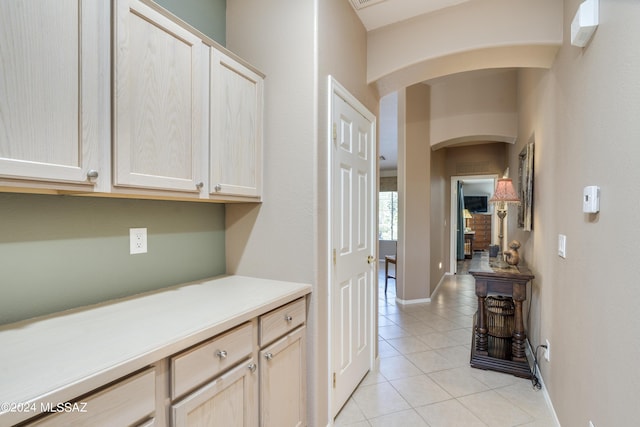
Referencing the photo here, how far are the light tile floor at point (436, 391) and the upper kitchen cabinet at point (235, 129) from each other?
162 cm

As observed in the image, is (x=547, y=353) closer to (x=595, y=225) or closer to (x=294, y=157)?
(x=595, y=225)

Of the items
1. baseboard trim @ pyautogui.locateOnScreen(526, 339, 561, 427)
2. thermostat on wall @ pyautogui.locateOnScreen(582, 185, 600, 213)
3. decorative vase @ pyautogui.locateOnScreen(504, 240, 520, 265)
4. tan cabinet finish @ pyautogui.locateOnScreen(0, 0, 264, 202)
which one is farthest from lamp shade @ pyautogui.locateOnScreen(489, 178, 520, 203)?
tan cabinet finish @ pyautogui.locateOnScreen(0, 0, 264, 202)

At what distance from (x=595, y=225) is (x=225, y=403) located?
1741 mm

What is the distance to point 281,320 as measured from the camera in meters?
1.52

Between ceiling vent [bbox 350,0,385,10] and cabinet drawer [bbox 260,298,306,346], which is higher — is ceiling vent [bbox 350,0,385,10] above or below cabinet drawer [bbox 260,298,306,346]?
above

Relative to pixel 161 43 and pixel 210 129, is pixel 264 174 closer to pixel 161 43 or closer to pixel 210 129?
pixel 210 129

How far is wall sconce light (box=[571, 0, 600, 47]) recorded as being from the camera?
1.35m

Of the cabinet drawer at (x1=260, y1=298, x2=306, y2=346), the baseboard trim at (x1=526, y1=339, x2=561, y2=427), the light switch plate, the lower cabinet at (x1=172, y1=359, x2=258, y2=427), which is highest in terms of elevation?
the light switch plate

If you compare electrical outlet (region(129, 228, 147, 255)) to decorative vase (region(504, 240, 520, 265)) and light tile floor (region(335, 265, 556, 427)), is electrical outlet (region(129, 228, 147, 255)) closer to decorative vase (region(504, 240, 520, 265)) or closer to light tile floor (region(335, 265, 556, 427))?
light tile floor (region(335, 265, 556, 427))

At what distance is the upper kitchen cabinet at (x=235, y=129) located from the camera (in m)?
1.55

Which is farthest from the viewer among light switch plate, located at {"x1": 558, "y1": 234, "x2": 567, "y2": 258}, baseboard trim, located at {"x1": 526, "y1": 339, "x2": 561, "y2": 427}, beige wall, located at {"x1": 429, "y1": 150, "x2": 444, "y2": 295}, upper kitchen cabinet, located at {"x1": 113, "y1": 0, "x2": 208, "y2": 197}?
beige wall, located at {"x1": 429, "y1": 150, "x2": 444, "y2": 295}

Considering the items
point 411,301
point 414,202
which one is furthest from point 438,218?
point 411,301

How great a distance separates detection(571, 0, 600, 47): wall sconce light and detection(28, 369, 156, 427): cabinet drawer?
220 centimetres

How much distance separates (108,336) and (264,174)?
1.14 metres
